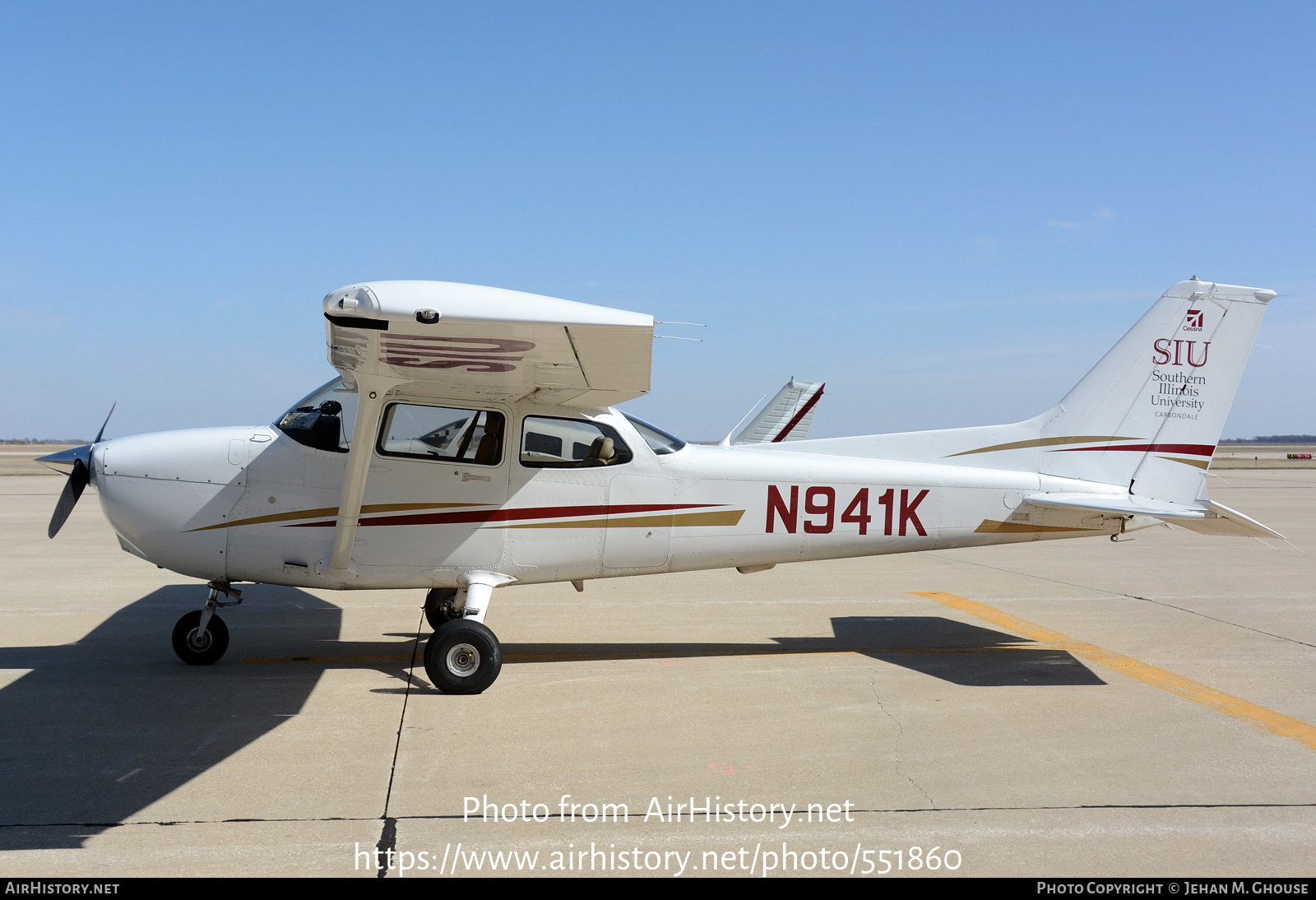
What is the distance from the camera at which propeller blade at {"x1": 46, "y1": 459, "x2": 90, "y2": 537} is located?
20.1 feet

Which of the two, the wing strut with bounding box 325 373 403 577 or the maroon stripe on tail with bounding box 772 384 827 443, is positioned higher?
the wing strut with bounding box 325 373 403 577

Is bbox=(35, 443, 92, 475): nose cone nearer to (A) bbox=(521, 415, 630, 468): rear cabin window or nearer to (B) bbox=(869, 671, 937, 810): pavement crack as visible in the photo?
(A) bbox=(521, 415, 630, 468): rear cabin window

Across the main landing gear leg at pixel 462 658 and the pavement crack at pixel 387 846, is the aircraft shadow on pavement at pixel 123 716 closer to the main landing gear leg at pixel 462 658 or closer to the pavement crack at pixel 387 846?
the main landing gear leg at pixel 462 658

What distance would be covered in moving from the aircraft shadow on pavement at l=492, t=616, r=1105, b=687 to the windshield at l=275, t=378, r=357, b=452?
2046 mm

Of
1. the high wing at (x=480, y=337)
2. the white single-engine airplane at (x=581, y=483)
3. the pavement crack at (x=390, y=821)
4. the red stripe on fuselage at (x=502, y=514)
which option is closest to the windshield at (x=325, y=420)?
the white single-engine airplane at (x=581, y=483)

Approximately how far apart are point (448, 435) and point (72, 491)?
8.71 feet

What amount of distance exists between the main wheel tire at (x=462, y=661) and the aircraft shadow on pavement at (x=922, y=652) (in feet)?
2.91

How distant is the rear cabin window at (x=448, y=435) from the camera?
611 centimetres

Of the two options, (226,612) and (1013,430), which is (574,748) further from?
(226,612)

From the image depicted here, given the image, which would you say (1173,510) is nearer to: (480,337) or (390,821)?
(480,337)

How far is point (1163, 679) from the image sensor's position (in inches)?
244

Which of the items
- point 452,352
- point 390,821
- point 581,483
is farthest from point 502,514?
point 390,821

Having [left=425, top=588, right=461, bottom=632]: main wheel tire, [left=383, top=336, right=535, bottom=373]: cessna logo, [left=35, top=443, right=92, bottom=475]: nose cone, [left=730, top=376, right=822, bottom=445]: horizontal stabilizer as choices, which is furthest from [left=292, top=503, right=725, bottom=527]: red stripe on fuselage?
[left=730, top=376, right=822, bottom=445]: horizontal stabilizer

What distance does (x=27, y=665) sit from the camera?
6.20 m
